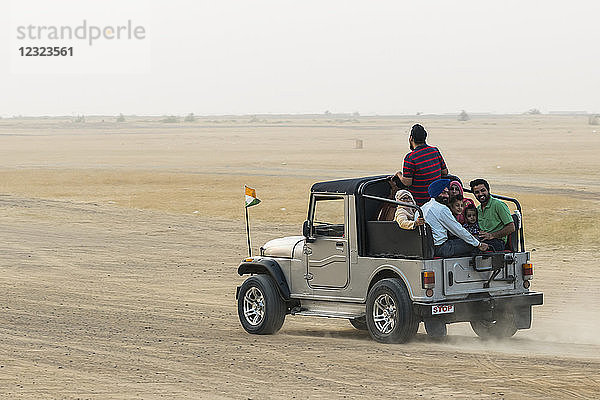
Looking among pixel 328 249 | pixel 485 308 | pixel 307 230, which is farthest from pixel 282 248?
pixel 485 308

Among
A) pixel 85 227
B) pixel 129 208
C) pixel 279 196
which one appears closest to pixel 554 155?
pixel 279 196

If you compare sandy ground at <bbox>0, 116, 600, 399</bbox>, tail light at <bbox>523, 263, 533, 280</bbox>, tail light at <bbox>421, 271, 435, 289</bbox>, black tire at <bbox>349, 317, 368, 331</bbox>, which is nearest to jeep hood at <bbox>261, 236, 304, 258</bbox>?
sandy ground at <bbox>0, 116, 600, 399</bbox>

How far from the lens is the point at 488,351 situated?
36.7ft

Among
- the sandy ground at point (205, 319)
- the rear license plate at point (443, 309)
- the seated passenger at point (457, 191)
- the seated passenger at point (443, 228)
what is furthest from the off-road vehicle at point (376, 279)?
the seated passenger at point (457, 191)

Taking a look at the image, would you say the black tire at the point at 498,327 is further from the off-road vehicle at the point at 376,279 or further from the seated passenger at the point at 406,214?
the seated passenger at the point at 406,214

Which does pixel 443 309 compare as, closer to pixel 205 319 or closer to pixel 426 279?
pixel 426 279

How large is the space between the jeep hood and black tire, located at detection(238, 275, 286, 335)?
12.4 inches

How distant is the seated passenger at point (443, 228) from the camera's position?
1138cm

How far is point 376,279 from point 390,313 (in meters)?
0.50

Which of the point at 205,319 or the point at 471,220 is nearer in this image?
the point at 471,220

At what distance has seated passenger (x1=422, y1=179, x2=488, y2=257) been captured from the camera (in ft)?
37.3

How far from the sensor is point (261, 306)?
12.9 m

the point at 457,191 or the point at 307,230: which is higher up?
the point at 457,191

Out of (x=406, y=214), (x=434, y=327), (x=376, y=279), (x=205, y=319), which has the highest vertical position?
(x=406, y=214)
